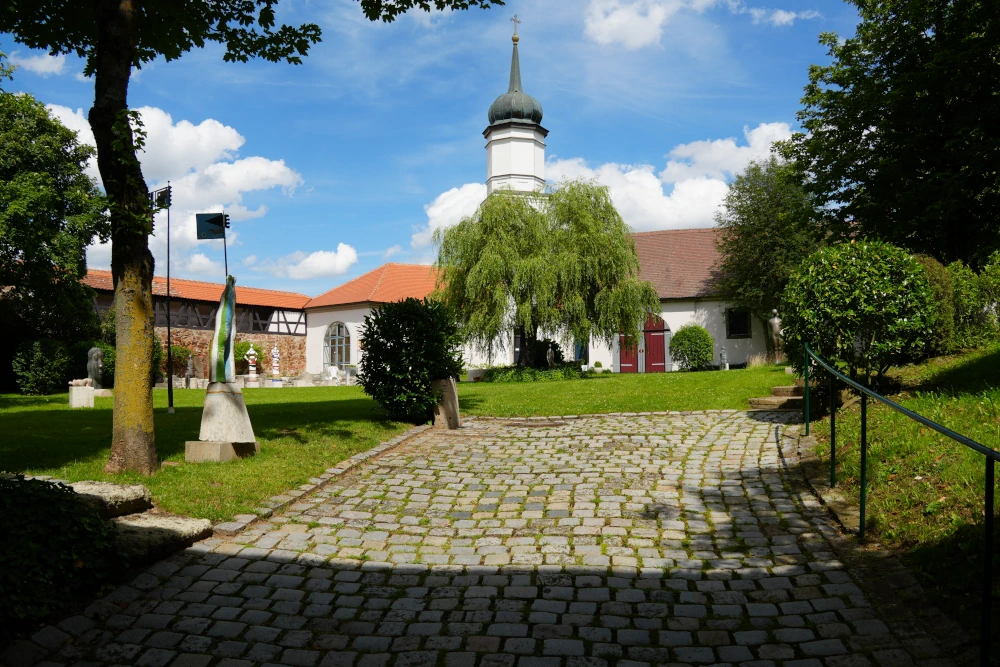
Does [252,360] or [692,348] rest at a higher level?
[692,348]

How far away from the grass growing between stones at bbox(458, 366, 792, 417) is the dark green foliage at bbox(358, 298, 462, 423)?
2.04m

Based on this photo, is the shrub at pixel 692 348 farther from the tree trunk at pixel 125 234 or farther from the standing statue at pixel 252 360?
the tree trunk at pixel 125 234

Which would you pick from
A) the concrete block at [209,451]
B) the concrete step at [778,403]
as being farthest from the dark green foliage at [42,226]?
the concrete step at [778,403]

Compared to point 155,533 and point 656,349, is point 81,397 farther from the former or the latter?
point 656,349

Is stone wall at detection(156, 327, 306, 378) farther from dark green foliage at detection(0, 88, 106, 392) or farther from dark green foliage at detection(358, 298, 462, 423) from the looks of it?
dark green foliage at detection(358, 298, 462, 423)

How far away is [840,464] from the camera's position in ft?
22.3

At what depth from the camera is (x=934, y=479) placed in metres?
5.50

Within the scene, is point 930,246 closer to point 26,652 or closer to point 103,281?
point 26,652

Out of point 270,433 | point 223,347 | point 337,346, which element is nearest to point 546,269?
point 270,433

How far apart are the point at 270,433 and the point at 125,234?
3827 millimetres

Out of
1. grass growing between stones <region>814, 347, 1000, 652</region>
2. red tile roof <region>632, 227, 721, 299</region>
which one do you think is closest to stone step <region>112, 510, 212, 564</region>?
grass growing between stones <region>814, 347, 1000, 652</region>

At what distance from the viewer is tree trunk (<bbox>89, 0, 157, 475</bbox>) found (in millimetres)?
6586

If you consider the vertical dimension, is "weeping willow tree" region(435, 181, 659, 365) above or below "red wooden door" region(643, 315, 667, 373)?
above

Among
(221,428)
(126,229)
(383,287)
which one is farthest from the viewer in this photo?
(383,287)
